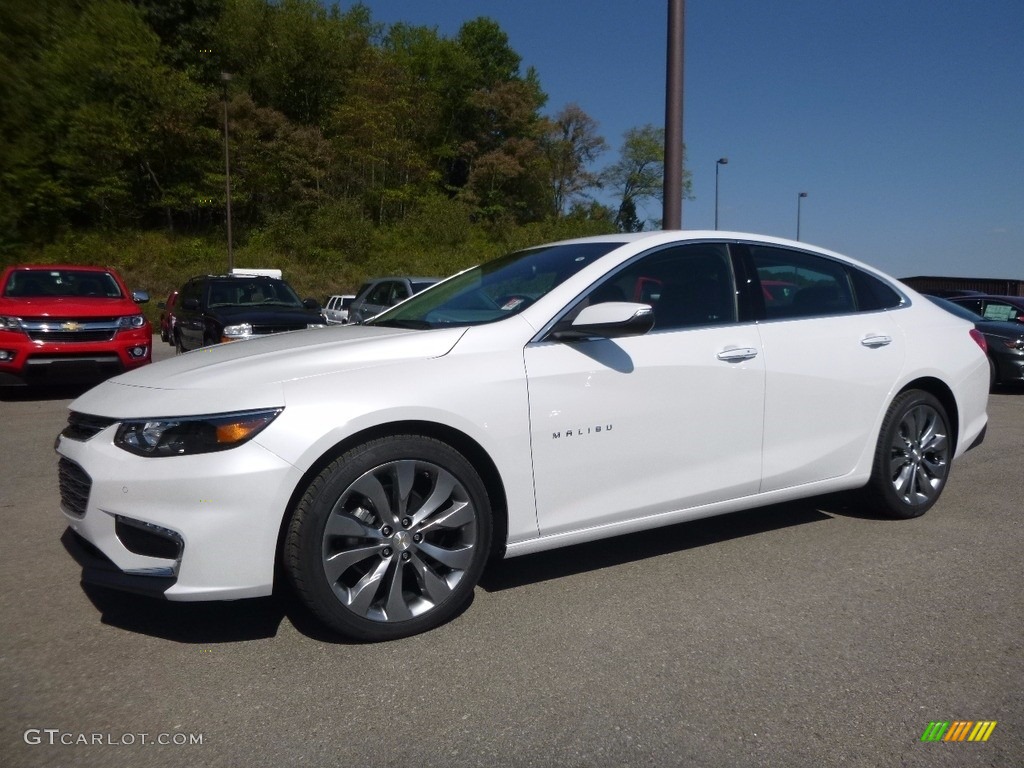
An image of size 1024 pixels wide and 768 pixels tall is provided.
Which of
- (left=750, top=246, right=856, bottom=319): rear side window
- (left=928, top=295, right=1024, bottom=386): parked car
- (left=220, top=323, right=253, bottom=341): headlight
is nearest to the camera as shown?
(left=750, top=246, right=856, bottom=319): rear side window

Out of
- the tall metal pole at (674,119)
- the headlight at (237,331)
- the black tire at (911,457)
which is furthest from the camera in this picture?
the headlight at (237,331)

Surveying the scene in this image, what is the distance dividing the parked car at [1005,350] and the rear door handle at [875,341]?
8.25m

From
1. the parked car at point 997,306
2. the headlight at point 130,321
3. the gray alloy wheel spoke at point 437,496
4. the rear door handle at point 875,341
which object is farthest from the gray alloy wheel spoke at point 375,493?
the parked car at point 997,306

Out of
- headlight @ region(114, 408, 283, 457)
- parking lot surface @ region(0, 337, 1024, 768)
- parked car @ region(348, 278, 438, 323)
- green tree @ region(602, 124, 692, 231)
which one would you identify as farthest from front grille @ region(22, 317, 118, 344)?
green tree @ region(602, 124, 692, 231)

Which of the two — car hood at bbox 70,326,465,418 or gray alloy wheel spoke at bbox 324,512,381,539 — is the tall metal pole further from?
gray alloy wheel spoke at bbox 324,512,381,539

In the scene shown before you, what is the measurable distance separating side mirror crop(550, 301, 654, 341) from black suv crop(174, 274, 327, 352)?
8371 mm

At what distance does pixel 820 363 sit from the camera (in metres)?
4.49

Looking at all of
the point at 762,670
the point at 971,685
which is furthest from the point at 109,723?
the point at 971,685

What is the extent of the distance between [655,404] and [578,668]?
4.18 feet

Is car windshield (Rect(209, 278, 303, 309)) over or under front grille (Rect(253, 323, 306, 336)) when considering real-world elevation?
over

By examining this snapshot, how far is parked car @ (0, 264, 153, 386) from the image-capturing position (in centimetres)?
975

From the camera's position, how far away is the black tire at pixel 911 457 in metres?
4.85

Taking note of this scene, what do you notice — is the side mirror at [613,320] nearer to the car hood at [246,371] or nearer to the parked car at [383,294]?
the car hood at [246,371]

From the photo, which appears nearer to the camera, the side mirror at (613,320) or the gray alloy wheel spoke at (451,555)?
the gray alloy wheel spoke at (451,555)
